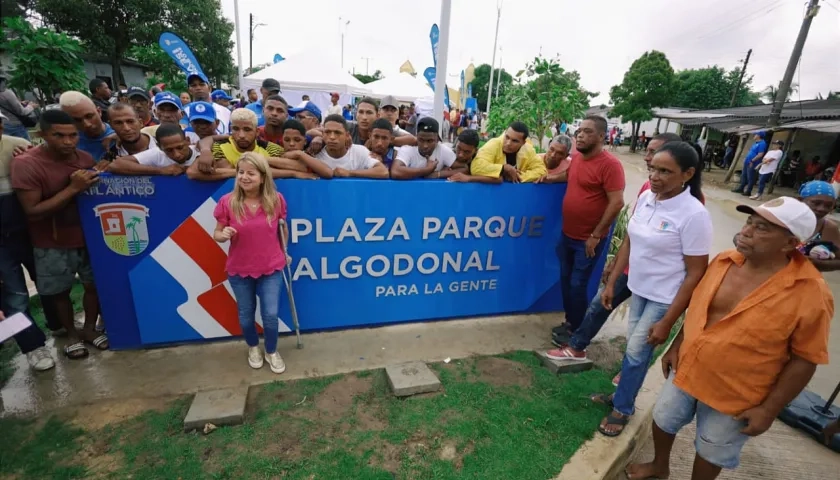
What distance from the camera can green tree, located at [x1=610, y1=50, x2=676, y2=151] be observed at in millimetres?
26656

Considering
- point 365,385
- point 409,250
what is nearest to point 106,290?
point 365,385

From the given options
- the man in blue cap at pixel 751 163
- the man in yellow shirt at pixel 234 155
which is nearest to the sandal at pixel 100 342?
the man in yellow shirt at pixel 234 155

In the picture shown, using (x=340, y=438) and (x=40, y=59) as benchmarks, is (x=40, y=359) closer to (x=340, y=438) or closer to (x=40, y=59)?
(x=340, y=438)

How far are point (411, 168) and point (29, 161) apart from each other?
2.67 m

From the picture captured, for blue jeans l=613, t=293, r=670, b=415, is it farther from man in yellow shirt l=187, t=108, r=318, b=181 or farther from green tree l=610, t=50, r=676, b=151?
green tree l=610, t=50, r=676, b=151

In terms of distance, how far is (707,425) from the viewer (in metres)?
2.08

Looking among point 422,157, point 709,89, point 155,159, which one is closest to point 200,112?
point 155,159

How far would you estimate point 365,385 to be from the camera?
303 cm

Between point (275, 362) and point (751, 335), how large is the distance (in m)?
2.96

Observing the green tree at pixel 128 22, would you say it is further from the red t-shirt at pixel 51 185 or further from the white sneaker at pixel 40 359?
the white sneaker at pixel 40 359

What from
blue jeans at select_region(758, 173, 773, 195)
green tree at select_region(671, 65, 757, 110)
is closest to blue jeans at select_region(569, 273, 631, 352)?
blue jeans at select_region(758, 173, 773, 195)

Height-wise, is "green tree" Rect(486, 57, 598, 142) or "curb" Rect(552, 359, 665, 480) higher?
"green tree" Rect(486, 57, 598, 142)

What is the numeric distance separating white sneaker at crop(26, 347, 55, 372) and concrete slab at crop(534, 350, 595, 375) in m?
3.81

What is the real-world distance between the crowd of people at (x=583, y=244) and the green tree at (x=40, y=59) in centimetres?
638
